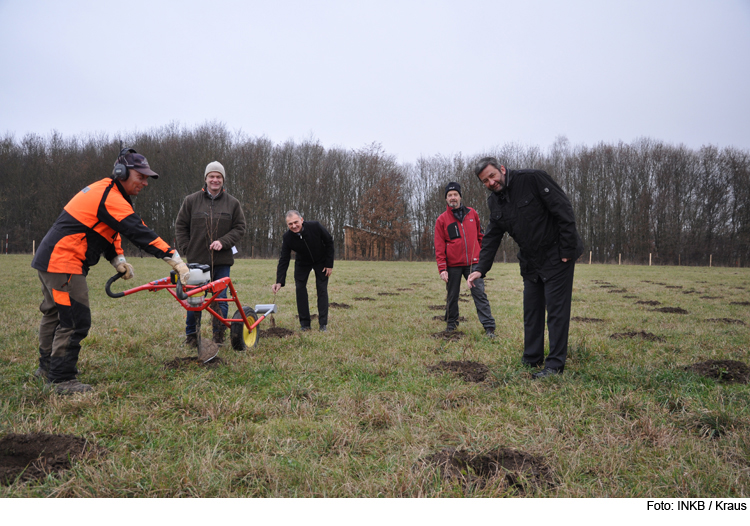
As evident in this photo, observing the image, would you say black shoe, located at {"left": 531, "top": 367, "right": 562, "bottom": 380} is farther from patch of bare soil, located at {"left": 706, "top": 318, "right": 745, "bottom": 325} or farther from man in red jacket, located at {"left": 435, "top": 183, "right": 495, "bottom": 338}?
patch of bare soil, located at {"left": 706, "top": 318, "right": 745, "bottom": 325}

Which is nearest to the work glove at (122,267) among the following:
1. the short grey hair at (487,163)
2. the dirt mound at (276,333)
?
the dirt mound at (276,333)

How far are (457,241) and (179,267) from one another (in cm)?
417

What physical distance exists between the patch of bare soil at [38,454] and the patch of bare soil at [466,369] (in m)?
3.06

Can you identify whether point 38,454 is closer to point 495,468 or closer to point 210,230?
point 495,468

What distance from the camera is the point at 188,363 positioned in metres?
4.68

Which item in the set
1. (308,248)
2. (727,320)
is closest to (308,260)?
(308,248)

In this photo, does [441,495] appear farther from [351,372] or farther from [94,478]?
[351,372]

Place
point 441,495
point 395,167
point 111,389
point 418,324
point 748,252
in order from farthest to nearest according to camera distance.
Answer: point 395,167, point 748,252, point 418,324, point 111,389, point 441,495

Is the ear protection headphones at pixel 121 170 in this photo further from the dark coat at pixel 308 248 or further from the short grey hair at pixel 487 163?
the short grey hair at pixel 487 163

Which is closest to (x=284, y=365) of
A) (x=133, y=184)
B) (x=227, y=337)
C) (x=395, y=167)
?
(x=227, y=337)

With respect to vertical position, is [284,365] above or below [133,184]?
below

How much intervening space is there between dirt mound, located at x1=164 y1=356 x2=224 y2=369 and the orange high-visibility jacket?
53.6 inches

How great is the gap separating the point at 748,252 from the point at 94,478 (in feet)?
157

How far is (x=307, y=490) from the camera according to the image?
231 centimetres
